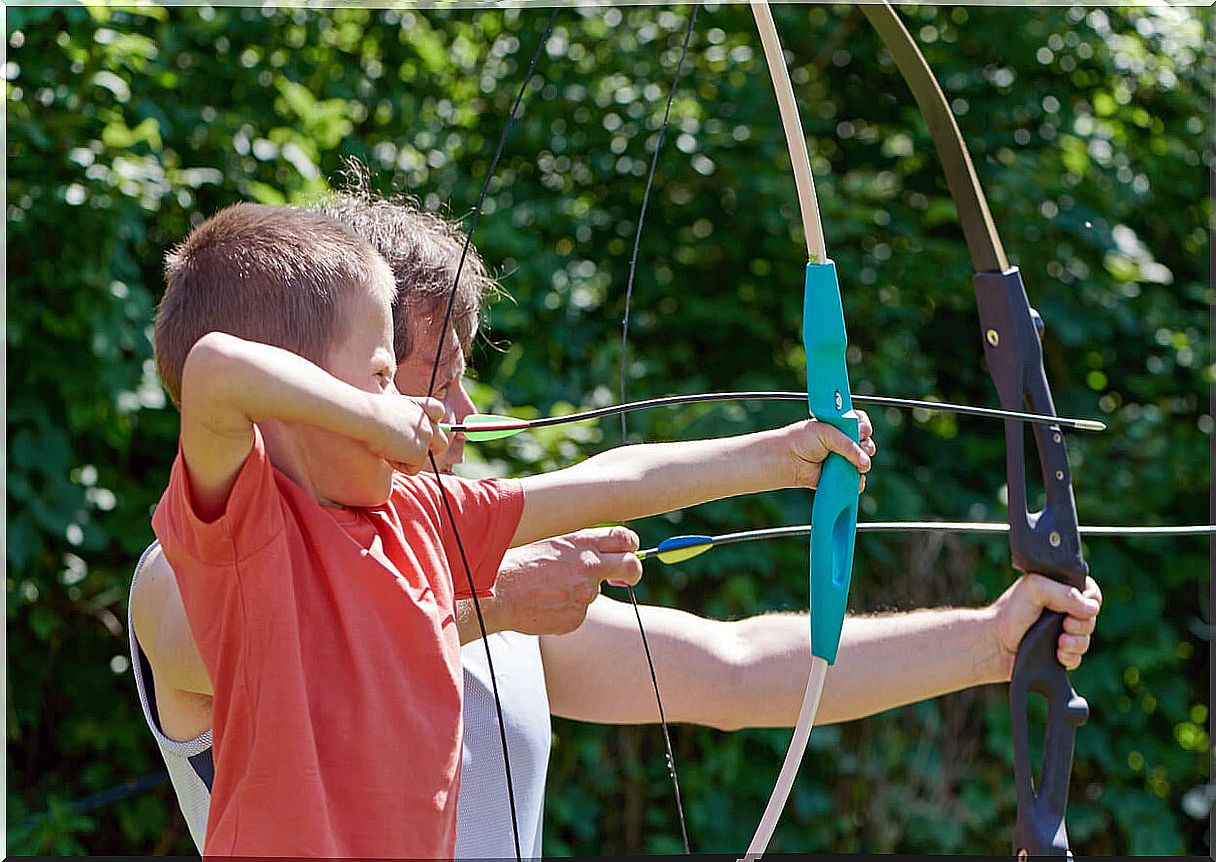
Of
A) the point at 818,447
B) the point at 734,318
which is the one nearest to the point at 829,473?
the point at 818,447

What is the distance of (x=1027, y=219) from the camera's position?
8.68 ft

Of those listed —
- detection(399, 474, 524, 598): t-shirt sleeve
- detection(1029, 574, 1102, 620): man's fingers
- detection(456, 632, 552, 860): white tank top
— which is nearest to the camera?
detection(399, 474, 524, 598): t-shirt sleeve

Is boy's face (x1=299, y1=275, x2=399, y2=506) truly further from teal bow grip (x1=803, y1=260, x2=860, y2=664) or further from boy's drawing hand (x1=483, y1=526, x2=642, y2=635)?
teal bow grip (x1=803, y1=260, x2=860, y2=664)

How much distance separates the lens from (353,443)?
2.97 feet

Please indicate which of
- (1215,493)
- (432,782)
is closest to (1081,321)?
(1215,493)

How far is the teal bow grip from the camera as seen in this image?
106 cm

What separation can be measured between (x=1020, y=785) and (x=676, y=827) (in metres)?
1.35

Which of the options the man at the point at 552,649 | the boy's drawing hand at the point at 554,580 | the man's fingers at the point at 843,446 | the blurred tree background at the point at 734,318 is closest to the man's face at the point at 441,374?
the man at the point at 552,649

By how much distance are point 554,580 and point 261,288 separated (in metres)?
0.35

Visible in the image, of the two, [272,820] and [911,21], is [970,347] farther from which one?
[272,820]

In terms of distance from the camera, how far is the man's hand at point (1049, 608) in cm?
130

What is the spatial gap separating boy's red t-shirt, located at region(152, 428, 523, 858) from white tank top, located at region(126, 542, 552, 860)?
8.2 inches

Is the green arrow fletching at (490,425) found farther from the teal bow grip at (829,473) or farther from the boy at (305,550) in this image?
the teal bow grip at (829,473)

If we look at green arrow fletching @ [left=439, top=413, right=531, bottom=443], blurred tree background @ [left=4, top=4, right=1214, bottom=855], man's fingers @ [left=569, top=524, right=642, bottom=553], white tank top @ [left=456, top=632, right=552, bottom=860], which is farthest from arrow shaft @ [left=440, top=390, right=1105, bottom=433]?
blurred tree background @ [left=4, top=4, right=1214, bottom=855]
